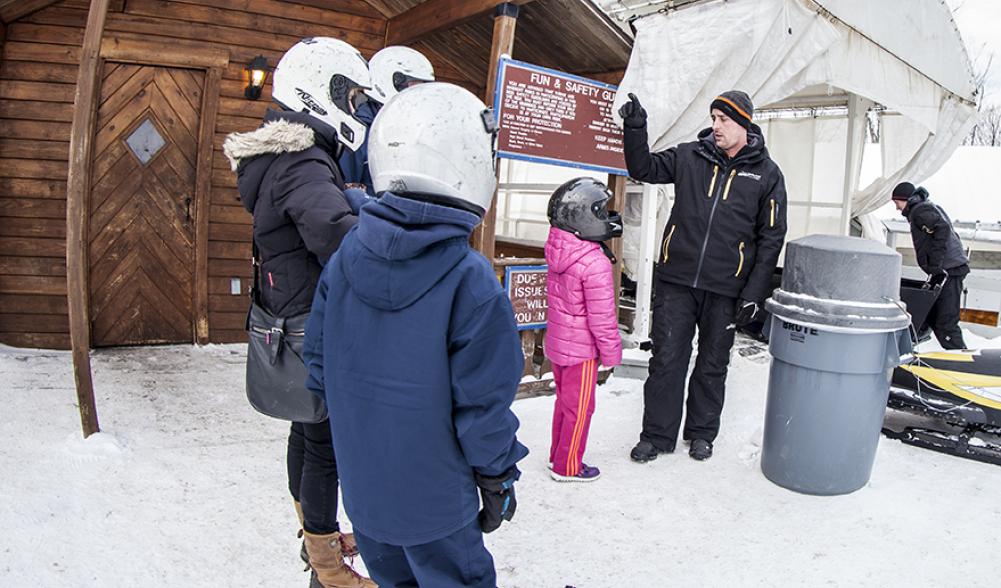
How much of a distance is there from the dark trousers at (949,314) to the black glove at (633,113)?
4798 mm

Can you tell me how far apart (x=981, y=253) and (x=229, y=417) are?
Answer: 11373 mm

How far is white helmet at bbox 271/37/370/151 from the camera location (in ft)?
8.51

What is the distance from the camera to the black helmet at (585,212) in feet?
12.2

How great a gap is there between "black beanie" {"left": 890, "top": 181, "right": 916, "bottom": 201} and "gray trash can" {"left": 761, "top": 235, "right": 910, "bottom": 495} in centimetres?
411

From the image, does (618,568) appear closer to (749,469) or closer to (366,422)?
(749,469)

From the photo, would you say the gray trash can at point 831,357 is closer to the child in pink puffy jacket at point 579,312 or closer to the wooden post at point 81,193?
the child in pink puffy jacket at point 579,312

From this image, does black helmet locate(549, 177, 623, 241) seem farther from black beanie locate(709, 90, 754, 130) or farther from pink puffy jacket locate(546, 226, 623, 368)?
black beanie locate(709, 90, 754, 130)

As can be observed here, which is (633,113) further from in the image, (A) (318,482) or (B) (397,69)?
(A) (318,482)

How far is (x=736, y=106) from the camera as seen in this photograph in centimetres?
379

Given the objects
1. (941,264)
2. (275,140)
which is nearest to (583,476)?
(275,140)

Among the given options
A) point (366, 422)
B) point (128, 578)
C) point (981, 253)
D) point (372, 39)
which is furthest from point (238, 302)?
point (981, 253)

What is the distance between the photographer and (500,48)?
465cm

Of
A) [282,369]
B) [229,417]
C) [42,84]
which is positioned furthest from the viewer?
[42,84]

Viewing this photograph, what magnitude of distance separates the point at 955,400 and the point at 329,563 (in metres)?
4.07
